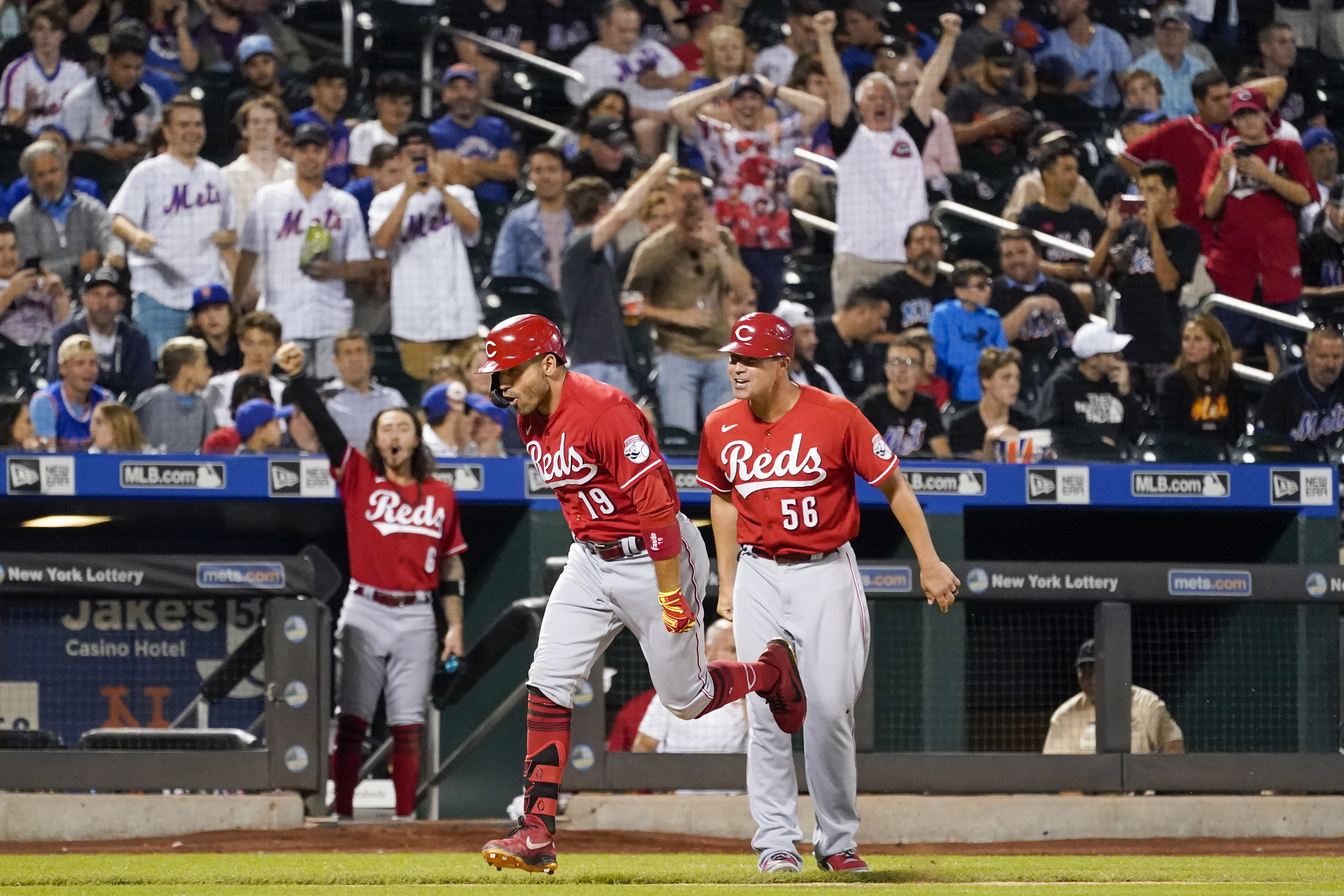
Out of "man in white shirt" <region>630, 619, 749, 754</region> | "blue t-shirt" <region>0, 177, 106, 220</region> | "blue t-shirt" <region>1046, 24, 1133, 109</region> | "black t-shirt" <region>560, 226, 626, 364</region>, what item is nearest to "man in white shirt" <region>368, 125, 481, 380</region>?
"black t-shirt" <region>560, 226, 626, 364</region>

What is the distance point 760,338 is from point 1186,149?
250 inches

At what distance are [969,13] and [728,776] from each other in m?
7.18

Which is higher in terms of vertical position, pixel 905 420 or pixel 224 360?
pixel 224 360

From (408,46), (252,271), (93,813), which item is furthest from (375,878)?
(408,46)

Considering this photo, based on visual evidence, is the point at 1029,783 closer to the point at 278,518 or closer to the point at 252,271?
the point at 278,518

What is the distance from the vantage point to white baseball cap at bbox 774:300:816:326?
29.0 feet

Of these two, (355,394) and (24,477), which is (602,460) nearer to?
(24,477)

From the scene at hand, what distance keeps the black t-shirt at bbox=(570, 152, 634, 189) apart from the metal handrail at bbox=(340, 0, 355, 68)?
6.55 ft

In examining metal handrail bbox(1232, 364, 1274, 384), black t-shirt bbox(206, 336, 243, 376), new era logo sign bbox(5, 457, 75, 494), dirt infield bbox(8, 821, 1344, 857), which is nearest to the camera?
dirt infield bbox(8, 821, 1344, 857)

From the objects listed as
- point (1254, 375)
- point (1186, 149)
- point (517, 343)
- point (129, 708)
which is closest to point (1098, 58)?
point (1186, 149)

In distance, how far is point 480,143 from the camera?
10258mm

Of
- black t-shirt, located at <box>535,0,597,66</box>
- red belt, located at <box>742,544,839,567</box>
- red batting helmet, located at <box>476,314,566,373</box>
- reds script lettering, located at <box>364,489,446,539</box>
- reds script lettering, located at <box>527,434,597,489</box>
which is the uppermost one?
black t-shirt, located at <box>535,0,597,66</box>

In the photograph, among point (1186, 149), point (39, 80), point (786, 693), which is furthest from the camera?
point (1186, 149)

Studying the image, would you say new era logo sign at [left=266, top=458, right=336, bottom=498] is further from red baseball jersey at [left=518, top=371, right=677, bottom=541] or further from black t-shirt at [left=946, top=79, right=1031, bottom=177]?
black t-shirt at [left=946, top=79, right=1031, bottom=177]
